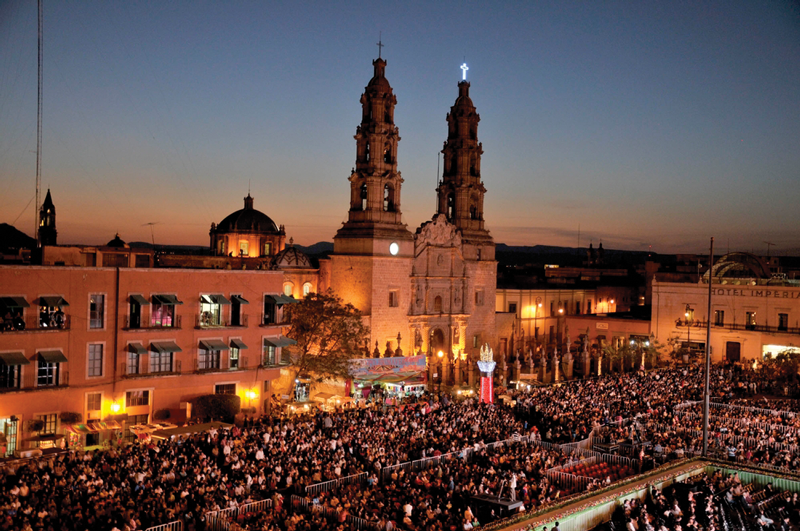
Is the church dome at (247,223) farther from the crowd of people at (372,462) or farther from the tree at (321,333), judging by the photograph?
the crowd of people at (372,462)

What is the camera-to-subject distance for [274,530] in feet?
66.9

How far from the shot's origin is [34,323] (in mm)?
32656

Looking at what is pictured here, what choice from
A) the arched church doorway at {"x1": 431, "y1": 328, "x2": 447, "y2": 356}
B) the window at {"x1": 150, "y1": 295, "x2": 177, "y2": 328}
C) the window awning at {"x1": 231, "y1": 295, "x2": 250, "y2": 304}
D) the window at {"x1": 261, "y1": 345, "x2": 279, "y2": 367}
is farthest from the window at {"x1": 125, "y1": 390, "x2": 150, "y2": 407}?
the arched church doorway at {"x1": 431, "y1": 328, "x2": 447, "y2": 356}

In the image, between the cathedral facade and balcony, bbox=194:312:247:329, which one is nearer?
balcony, bbox=194:312:247:329

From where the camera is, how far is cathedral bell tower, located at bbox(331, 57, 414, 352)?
5769 centimetres

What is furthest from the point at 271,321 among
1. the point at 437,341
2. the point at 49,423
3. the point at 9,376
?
the point at 437,341

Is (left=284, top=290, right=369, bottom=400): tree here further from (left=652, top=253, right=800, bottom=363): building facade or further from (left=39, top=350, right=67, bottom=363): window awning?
(left=652, top=253, right=800, bottom=363): building facade

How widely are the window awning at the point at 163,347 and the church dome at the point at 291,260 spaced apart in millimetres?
20930

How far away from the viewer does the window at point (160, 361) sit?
3591 cm

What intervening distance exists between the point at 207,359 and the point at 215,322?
181 cm

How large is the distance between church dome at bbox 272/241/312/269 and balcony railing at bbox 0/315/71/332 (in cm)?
2409

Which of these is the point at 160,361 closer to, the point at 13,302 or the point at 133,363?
the point at 133,363

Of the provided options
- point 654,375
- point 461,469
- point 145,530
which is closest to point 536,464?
point 461,469

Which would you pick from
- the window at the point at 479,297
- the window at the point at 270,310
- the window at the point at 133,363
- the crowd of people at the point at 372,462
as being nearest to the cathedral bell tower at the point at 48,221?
the window at the point at 479,297
